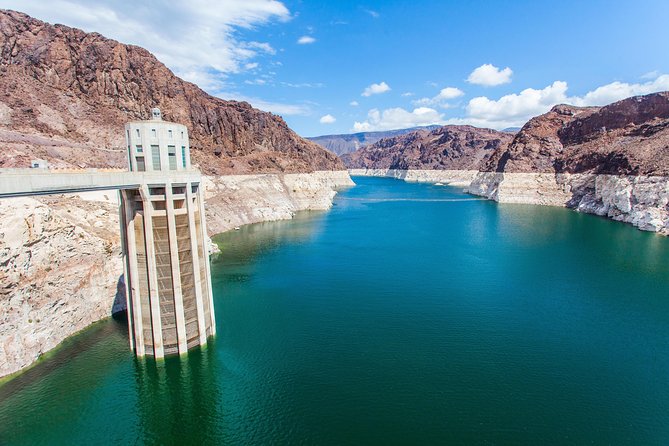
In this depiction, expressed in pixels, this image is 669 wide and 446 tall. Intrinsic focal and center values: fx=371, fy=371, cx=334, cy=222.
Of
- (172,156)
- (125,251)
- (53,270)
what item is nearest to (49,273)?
(53,270)

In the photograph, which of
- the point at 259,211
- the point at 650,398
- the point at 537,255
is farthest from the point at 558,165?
the point at 650,398

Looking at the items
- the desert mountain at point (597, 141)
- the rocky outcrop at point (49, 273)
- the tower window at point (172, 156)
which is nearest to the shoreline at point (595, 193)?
the desert mountain at point (597, 141)

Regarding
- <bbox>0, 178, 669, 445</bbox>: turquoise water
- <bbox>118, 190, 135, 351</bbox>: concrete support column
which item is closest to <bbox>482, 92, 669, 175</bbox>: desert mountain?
<bbox>0, 178, 669, 445</bbox>: turquoise water

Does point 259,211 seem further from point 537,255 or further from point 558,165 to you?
point 558,165

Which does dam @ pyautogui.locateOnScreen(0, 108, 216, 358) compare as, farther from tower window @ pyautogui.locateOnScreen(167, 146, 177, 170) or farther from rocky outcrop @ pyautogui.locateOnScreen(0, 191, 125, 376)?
rocky outcrop @ pyautogui.locateOnScreen(0, 191, 125, 376)

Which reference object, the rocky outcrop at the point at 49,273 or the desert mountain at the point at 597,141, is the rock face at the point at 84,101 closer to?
the rocky outcrop at the point at 49,273

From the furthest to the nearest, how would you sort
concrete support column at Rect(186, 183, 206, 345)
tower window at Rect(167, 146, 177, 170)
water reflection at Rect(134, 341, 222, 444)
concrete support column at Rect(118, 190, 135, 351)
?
concrete support column at Rect(186, 183, 206, 345)
tower window at Rect(167, 146, 177, 170)
concrete support column at Rect(118, 190, 135, 351)
water reflection at Rect(134, 341, 222, 444)
